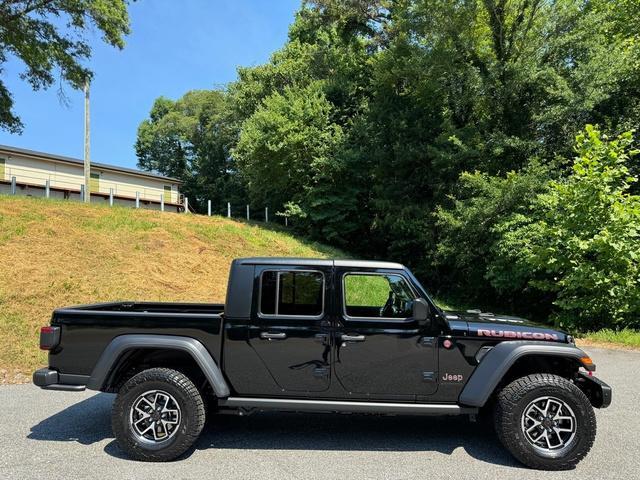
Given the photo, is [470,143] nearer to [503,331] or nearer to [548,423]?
[503,331]

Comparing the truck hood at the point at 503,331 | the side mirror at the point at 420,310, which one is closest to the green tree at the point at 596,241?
the truck hood at the point at 503,331

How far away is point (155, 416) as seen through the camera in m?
4.25

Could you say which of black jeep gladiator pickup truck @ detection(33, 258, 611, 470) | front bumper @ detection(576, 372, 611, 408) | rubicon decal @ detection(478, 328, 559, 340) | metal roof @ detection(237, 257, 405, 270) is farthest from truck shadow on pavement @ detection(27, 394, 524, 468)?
metal roof @ detection(237, 257, 405, 270)

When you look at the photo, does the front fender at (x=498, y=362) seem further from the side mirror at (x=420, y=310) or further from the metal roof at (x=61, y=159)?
the metal roof at (x=61, y=159)

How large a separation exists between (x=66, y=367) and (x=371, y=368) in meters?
2.78

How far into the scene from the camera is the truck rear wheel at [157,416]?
4164 mm

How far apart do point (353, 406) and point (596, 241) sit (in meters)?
8.81

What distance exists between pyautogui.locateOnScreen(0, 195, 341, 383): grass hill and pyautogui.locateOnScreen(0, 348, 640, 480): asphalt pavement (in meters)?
2.90

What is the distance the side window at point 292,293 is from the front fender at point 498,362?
1519mm

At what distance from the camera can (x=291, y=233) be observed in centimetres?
2342

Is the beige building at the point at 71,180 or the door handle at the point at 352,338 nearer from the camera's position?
the door handle at the point at 352,338

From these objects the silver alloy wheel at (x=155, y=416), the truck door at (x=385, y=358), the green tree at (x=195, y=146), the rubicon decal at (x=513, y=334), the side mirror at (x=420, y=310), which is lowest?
the silver alloy wheel at (x=155, y=416)

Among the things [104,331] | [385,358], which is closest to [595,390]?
[385,358]

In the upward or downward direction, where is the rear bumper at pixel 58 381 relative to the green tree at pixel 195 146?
downward
